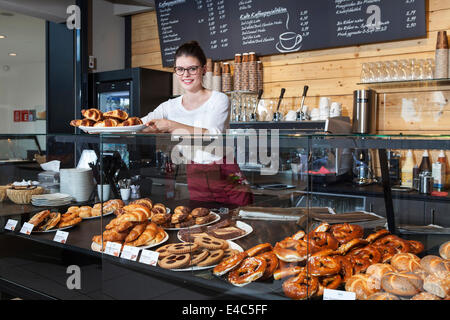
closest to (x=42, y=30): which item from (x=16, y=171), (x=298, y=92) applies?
(x=298, y=92)

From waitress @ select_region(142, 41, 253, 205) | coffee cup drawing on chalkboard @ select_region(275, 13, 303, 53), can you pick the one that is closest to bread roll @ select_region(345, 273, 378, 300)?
waitress @ select_region(142, 41, 253, 205)

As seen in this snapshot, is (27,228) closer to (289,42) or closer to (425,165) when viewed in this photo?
(425,165)

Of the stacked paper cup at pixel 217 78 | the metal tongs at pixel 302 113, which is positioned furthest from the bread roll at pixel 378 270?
the stacked paper cup at pixel 217 78

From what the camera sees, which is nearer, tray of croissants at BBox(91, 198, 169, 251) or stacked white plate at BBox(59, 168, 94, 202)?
tray of croissants at BBox(91, 198, 169, 251)

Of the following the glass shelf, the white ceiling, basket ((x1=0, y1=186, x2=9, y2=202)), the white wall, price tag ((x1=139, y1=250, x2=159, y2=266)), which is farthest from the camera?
the white wall

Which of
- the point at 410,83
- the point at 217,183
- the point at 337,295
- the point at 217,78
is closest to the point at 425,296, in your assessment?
the point at 337,295

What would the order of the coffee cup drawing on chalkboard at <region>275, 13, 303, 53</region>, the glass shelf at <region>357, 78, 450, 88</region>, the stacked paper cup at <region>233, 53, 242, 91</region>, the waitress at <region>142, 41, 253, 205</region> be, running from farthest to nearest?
the stacked paper cup at <region>233, 53, 242, 91</region>
the coffee cup drawing on chalkboard at <region>275, 13, 303, 53</region>
the glass shelf at <region>357, 78, 450, 88</region>
the waitress at <region>142, 41, 253, 205</region>

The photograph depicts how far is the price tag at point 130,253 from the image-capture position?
1.09 metres

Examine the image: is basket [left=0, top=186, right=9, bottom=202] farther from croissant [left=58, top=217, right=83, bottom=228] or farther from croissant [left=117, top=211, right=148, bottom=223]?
croissant [left=117, top=211, right=148, bottom=223]

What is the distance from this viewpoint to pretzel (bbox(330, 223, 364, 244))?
1.05 meters

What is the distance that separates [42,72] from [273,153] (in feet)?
13.1

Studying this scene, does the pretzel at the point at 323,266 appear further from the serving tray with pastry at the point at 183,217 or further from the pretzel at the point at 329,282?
the serving tray with pastry at the point at 183,217

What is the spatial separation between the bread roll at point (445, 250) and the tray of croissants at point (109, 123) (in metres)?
0.92

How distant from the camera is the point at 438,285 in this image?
839mm
